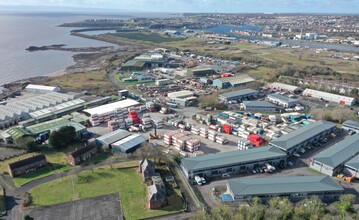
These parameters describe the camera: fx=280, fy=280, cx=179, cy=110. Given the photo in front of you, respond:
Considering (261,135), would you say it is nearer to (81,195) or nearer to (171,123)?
(171,123)

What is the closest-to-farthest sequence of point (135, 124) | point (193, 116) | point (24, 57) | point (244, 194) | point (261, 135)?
point (244, 194)
point (261, 135)
point (135, 124)
point (193, 116)
point (24, 57)

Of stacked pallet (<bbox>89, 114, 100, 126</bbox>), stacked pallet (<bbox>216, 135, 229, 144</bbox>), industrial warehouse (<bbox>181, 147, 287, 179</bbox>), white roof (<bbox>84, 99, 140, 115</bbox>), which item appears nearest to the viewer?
industrial warehouse (<bbox>181, 147, 287, 179</bbox>)

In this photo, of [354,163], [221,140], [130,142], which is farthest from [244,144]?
[130,142]

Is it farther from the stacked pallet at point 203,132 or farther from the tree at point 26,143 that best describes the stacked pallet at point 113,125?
the stacked pallet at point 203,132

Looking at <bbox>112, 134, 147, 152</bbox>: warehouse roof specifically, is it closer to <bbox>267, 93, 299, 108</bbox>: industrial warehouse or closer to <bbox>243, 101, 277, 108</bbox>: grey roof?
<bbox>243, 101, 277, 108</bbox>: grey roof

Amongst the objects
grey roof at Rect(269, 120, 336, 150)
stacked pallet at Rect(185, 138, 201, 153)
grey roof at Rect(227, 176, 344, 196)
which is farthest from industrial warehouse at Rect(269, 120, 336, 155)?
stacked pallet at Rect(185, 138, 201, 153)

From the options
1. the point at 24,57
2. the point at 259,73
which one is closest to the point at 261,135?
the point at 259,73

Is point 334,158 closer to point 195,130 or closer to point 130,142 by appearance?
point 195,130
